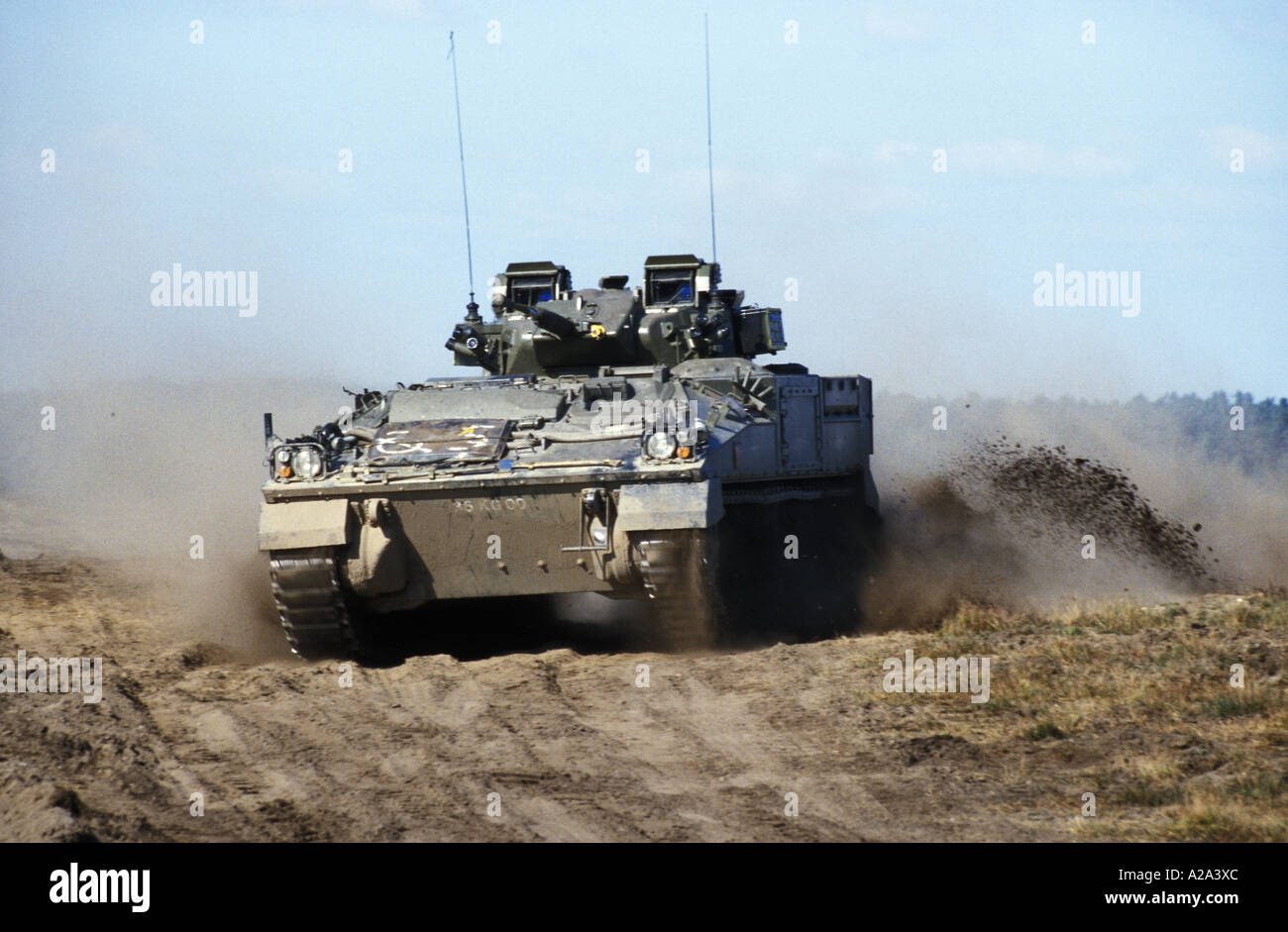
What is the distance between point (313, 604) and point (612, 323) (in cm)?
478

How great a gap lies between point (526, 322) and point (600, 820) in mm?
9344

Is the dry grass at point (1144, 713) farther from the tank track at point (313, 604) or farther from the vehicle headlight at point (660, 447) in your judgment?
the tank track at point (313, 604)

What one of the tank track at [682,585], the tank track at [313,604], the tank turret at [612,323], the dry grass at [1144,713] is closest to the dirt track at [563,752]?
the dry grass at [1144,713]

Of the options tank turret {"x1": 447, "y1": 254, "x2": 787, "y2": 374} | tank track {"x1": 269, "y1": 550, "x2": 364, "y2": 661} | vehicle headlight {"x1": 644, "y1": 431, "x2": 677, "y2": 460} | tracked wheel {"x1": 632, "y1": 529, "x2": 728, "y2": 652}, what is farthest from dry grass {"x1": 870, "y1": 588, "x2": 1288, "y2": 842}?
tank track {"x1": 269, "y1": 550, "x2": 364, "y2": 661}

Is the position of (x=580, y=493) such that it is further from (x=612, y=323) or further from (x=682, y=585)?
(x=612, y=323)

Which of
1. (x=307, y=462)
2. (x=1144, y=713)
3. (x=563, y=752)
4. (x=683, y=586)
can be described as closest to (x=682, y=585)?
(x=683, y=586)

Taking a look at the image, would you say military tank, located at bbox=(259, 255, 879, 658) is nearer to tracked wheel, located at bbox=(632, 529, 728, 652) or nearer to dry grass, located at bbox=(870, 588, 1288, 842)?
tracked wheel, located at bbox=(632, 529, 728, 652)

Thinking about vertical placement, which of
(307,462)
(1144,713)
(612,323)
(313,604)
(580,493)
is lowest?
(1144,713)

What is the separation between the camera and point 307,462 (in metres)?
12.1

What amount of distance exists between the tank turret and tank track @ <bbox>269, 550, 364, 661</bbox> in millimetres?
4167

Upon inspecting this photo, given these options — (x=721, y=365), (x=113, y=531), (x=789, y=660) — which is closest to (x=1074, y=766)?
(x=789, y=660)

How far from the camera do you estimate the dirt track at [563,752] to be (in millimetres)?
7094

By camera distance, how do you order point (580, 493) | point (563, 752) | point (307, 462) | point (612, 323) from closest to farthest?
point (563, 752)
point (580, 493)
point (307, 462)
point (612, 323)
